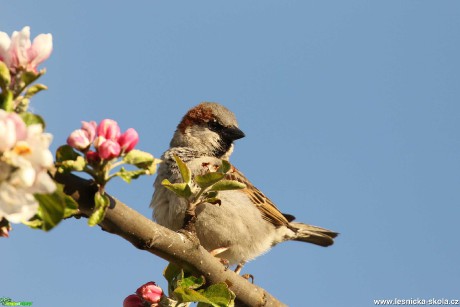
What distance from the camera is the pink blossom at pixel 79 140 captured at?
1533 millimetres

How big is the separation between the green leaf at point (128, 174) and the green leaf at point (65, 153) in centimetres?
11

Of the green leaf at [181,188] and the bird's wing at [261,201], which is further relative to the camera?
the bird's wing at [261,201]

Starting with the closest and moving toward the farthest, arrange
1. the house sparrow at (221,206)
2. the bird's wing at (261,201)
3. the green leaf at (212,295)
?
1. the green leaf at (212,295)
2. the house sparrow at (221,206)
3. the bird's wing at (261,201)

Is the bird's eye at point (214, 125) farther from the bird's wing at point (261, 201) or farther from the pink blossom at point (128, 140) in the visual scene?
the pink blossom at point (128, 140)

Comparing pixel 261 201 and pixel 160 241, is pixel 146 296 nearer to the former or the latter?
pixel 160 241

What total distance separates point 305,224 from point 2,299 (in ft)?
10.2

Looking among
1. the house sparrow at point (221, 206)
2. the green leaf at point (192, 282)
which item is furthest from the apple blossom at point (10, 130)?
the house sparrow at point (221, 206)

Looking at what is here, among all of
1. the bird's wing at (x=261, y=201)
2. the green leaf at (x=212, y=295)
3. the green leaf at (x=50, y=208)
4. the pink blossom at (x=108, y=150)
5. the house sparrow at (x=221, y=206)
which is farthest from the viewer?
the bird's wing at (x=261, y=201)

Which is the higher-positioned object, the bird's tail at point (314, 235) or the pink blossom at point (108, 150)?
the bird's tail at point (314, 235)

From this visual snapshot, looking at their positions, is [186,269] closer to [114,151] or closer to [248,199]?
[114,151]

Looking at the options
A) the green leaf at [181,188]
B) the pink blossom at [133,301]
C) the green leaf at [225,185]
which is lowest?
the pink blossom at [133,301]

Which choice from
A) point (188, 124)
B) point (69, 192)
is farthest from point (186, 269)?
point (188, 124)

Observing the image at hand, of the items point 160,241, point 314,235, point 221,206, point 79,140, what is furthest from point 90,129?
point 314,235

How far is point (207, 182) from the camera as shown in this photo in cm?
210
